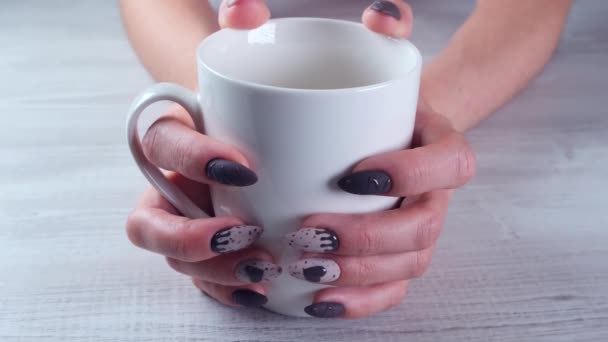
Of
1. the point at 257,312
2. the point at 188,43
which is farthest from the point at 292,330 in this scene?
the point at 188,43

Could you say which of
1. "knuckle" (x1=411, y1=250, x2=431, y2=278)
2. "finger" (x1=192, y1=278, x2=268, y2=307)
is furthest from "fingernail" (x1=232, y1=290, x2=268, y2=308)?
"knuckle" (x1=411, y1=250, x2=431, y2=278)

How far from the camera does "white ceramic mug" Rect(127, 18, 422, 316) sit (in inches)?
14.6

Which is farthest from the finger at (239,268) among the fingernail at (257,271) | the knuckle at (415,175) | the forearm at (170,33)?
the forearm at (170,33)

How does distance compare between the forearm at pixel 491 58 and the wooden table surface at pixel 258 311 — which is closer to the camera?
the wooden table surface at pixel 258 311

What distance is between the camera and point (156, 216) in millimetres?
457

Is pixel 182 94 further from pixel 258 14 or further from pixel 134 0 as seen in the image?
pixel 134 0

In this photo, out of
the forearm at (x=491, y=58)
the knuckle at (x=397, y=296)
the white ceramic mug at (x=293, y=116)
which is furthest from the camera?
the forearm at (x=491, y=58)

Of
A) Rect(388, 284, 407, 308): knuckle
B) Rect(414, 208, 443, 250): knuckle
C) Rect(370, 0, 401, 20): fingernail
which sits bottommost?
Rect(388, 284, 407, 308): knuckle

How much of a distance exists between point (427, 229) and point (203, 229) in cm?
15

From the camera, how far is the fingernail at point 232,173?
0.39 m

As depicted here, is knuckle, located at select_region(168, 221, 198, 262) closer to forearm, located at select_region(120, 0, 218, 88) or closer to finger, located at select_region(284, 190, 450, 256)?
finger, located at select_region(284, 190, 450, 256)

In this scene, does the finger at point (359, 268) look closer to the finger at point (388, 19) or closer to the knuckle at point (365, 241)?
the knuckle at point (365, 241)

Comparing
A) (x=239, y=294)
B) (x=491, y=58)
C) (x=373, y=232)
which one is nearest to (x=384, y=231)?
(x=373, y=232)

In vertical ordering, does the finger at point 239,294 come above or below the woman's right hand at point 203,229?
below
